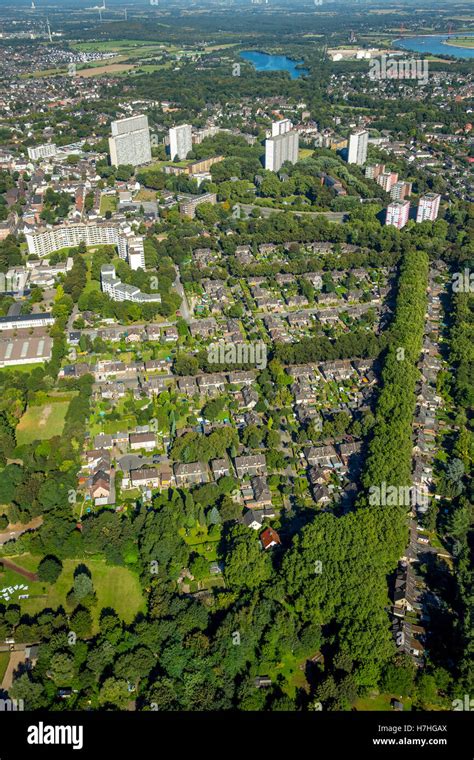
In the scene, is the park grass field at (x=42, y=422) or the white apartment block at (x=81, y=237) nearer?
the park grass field at (x=42, y=422)

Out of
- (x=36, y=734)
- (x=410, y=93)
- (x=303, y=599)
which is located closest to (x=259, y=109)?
(x=410, y=93)

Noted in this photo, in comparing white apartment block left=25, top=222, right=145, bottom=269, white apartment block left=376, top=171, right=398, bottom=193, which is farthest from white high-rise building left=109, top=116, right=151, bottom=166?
white apartment block left=376, top=171, right=398, bottom=193

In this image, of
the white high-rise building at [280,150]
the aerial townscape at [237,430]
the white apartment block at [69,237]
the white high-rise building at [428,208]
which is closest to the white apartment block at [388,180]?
the aerial townscape at [237,430]

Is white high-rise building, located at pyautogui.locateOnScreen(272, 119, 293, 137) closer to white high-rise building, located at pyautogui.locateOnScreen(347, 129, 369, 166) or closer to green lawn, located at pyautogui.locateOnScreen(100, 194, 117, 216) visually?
white high-rise building, located at pyautogui.locateOnScreen(347, 129, 369, 166)

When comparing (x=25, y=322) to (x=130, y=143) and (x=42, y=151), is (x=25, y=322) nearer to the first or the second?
(x=130, y=143)

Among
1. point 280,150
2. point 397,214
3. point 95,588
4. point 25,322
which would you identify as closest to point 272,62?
point 280,150

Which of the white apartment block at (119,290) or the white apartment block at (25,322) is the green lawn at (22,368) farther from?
the white apartment block at (119,290)
